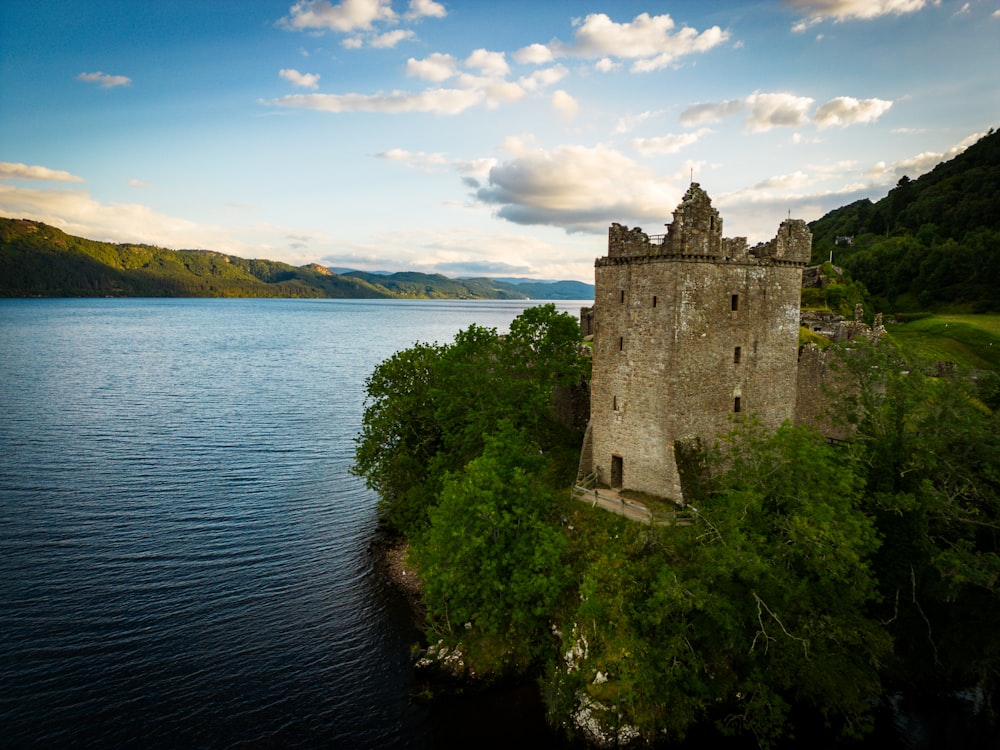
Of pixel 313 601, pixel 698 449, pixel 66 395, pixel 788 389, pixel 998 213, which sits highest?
pixel 998 213

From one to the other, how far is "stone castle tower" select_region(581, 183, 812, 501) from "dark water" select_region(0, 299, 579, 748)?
43.3 feet

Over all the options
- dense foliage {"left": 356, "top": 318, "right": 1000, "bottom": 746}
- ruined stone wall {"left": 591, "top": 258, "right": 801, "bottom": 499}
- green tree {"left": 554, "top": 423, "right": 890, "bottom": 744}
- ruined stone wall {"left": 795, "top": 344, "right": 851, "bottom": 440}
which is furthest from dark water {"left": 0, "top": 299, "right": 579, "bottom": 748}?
ruined stone wall {"left": 795, "top": 344, "right": 851, "bottom": 440}

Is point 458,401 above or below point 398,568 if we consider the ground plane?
above

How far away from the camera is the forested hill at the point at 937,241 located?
→ 7675 centimetres

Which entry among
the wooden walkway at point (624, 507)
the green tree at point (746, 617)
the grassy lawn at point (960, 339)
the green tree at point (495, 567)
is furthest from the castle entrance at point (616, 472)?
the grassy lawn at point (960, 339)

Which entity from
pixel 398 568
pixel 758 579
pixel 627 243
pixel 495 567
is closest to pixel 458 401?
pixel 398 568

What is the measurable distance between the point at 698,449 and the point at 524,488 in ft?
26.9

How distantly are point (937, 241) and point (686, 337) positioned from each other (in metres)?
94.7

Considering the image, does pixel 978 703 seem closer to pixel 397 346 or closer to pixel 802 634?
pixel 802 634

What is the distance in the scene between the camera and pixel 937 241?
9156cm

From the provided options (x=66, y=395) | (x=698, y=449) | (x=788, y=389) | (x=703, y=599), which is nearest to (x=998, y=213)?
(x=788, y=389)

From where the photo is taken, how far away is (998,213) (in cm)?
9012

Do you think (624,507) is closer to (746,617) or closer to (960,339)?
(746,617)

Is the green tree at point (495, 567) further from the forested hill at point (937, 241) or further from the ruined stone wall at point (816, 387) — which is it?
the forested hill at point (937, 241)
